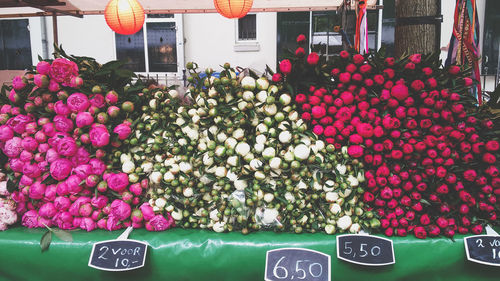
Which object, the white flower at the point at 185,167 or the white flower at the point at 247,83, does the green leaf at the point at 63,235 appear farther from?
the white flower at the point at 247,83

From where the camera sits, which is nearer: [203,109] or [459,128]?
[459,128]

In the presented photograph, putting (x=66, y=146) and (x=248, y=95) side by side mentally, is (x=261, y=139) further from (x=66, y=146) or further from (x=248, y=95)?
(x=66, y=146)

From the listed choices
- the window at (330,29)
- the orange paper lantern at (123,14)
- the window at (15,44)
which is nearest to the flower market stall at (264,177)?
the orange paper lantern at (123,14)

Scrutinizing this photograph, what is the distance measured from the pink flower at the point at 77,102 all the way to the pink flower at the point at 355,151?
3.19 feet

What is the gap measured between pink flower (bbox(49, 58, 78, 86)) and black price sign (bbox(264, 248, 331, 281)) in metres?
0.97

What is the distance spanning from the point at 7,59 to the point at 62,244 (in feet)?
24.4

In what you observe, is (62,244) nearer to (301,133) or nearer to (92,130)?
(92,130)

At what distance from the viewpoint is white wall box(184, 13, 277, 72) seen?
247 inches

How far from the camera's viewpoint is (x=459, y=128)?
107 cm

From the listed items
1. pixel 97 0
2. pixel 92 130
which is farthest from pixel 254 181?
pixel 97 0

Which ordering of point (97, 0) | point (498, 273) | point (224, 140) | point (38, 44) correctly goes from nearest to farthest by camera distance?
point (498, 273) → point (224, 140) → point (97, 0) → point (38, 44)

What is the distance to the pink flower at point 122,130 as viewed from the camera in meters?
1.16

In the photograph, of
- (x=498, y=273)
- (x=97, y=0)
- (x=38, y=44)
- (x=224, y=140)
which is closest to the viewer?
(x=498, y=273)

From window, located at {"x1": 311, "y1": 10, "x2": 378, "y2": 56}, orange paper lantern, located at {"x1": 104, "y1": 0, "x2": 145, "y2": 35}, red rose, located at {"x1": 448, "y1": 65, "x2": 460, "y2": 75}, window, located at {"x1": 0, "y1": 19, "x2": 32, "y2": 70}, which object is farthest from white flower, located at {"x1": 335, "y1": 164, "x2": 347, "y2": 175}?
window, located at {"x1": 0, "y1": 19, "x2": 32, "y2": 70}
